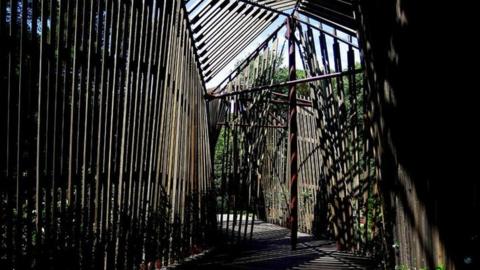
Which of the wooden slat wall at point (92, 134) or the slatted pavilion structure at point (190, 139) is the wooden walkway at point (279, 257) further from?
the wooden slat wall at point (92, 134)

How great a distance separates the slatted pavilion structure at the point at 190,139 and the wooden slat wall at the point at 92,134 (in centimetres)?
1

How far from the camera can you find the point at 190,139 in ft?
18.3

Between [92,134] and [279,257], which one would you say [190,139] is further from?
[92,134]

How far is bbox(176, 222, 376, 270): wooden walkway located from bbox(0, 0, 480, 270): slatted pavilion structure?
0.05m

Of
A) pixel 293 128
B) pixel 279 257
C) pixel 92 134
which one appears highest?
pixel 293 128

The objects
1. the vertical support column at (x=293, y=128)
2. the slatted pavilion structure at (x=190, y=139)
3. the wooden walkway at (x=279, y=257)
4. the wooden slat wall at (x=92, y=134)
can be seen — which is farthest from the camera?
the vertical support column at (x=293, y=128)

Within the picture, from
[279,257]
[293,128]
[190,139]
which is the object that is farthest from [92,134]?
[293,128]

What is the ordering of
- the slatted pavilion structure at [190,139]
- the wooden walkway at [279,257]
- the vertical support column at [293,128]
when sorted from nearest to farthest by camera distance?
the slatted pavilion structure at [190,139], the wooden walkway at [279,257], the vertical support column at [293,128]

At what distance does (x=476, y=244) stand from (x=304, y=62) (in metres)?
5.65

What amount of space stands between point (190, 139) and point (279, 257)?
1.98m

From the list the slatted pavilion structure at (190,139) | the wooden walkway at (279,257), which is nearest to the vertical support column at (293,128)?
the slatted pavilion structure at (190,139)

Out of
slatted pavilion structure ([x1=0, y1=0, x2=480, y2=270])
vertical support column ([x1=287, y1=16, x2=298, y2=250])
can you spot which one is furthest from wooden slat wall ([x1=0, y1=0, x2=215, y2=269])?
vertical support column ([x1=287, y1=16, x2=298, y2=250])

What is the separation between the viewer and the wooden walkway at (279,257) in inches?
190

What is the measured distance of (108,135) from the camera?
3.18 m
